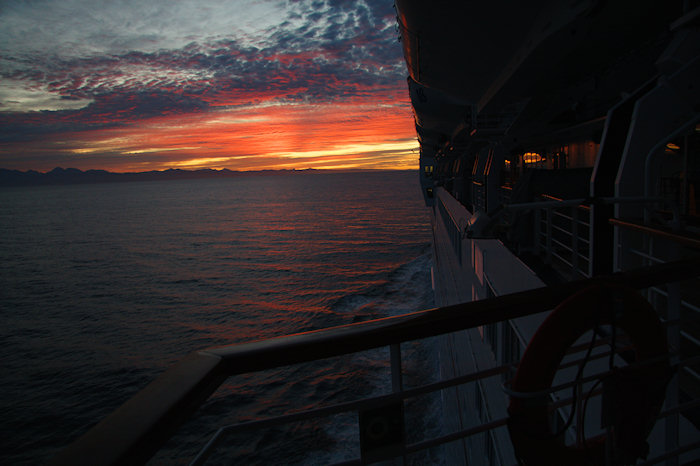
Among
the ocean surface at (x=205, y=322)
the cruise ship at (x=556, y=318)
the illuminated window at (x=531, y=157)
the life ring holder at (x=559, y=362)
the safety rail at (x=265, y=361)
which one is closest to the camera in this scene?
the safety rail at (x=265, y=361)

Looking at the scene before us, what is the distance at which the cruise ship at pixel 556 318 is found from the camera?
0.97 meters

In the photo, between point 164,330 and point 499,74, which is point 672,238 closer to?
point 499,74

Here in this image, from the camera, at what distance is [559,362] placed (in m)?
1.12

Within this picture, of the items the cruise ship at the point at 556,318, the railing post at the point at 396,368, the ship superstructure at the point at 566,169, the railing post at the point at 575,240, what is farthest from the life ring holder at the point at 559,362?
the railing post at the point at 575,240

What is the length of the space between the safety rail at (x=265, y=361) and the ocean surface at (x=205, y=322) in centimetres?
830

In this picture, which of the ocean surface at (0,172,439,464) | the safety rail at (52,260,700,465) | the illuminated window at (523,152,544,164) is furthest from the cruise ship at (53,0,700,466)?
the illuminated window at (523,152,544,164)

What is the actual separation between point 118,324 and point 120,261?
15887 mm

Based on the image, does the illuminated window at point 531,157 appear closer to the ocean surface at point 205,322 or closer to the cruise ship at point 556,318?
the ocean surface at point 205,322

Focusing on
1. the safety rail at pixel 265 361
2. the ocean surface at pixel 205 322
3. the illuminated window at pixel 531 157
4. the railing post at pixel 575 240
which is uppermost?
the illuminated window at pixel 531 157

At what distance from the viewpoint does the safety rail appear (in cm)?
66

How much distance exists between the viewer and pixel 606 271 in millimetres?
3592

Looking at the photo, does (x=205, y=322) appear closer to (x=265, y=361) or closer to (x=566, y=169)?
(x=566, y=169)

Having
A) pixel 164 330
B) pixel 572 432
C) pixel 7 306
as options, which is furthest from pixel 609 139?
pixel 7 306

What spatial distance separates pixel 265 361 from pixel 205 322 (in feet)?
61.1
